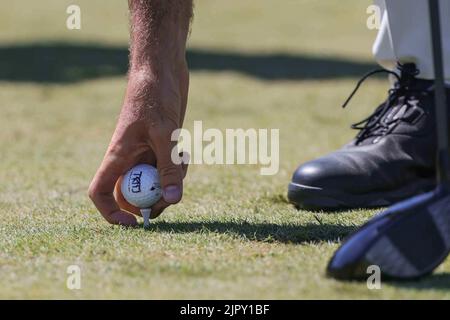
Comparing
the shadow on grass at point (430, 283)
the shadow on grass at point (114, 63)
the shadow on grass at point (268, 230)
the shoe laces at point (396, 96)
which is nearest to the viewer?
the shadow on grass at point (430, 283)

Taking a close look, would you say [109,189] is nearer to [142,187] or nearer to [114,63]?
[142,187]

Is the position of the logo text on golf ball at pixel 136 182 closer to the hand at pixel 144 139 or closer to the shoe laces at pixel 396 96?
the hand at pixel 144 139

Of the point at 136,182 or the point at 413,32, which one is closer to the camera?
the point at 136,182

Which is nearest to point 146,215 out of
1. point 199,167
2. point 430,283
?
point 430,283

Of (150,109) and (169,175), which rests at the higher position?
(150,109)

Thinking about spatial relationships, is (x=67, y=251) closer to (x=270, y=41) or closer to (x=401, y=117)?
(x=401, y=117)

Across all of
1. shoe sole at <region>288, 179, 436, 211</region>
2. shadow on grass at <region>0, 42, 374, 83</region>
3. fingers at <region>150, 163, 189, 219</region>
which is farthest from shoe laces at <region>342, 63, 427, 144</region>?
shadow on grass at <region>0, 42, 374, 83</region>

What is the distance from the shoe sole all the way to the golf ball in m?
0.58

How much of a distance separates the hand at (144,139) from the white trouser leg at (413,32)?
0.91 metres

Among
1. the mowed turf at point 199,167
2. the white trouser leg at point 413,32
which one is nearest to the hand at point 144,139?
the mowed turf at point 199,167

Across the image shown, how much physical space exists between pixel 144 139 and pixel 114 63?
662 centimetres

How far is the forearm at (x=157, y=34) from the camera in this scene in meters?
2.84

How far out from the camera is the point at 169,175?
274 centimetres

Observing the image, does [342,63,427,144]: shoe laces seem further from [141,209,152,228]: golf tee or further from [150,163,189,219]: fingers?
[141,209,152,228]: golf tee
